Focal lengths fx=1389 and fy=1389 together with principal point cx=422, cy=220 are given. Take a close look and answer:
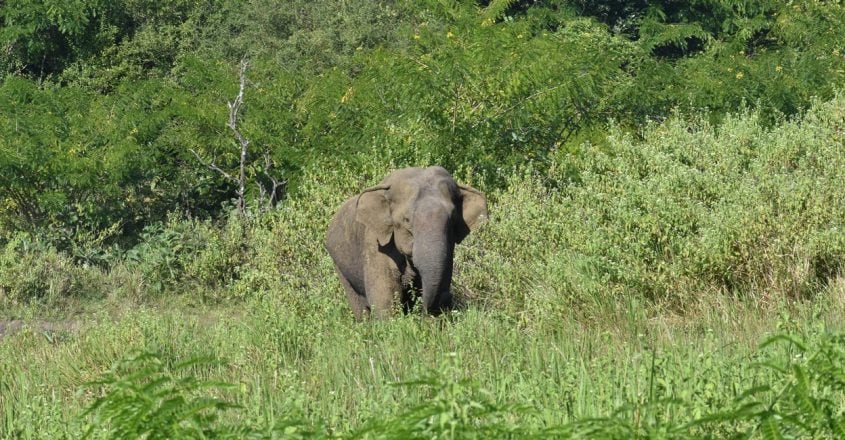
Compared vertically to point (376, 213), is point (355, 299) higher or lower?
lower

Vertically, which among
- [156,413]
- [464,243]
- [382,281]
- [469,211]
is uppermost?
[156,413]

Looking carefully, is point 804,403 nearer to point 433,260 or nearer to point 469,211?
point 433,260

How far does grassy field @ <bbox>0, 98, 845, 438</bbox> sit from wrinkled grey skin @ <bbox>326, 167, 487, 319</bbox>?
37 cm

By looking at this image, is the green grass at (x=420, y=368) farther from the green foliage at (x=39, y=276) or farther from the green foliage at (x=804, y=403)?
the green foliage at (x=39, y=276)

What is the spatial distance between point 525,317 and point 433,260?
966 millimetres

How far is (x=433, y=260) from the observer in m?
9.75

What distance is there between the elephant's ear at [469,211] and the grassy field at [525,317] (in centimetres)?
66

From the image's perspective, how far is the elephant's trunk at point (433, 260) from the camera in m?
9.75

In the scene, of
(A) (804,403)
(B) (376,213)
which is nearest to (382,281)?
(B) (376,213)

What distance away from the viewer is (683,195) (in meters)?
11.2

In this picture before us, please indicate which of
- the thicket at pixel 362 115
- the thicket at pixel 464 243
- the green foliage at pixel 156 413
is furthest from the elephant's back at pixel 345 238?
the green foliage at pixel 156 413

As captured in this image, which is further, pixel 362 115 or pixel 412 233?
pixel 362 115

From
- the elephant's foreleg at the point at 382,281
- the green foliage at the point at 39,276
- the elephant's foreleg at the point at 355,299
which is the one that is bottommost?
the green foliage at the point at 39,276

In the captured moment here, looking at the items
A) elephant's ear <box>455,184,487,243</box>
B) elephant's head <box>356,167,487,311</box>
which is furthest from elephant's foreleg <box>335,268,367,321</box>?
elephant's ear <box>455,184,487,243</box>
